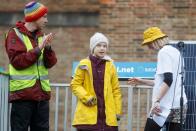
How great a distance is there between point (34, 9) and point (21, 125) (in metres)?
1.35

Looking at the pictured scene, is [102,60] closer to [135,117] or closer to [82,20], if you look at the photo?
[135,117]

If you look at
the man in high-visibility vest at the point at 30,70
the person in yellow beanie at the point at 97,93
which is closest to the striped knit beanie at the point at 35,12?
the man in high-visibility vest at the point at 30,70

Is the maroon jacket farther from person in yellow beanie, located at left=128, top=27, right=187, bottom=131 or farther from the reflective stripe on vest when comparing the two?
person in yellow beanie, located at left=128, top=27, right=187, bottom=131

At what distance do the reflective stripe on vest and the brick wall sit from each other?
4.68 m

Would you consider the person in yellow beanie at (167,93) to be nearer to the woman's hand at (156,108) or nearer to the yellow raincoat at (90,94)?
the woman's hand at (156,108)

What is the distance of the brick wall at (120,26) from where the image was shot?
11891mm

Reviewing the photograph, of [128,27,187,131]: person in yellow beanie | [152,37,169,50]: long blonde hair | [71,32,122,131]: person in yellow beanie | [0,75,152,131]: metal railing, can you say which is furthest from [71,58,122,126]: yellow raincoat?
[0,75,152,131]: metal railing

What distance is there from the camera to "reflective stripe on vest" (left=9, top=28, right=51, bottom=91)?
7348mm

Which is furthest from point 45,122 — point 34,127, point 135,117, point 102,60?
point 135,117

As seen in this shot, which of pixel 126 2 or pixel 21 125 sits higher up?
pixel 126 2

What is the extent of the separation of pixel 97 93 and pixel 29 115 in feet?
2.76

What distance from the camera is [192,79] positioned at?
823 centimetres

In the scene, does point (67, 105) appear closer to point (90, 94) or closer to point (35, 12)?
point (90, 94)

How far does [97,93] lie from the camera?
7582mm
